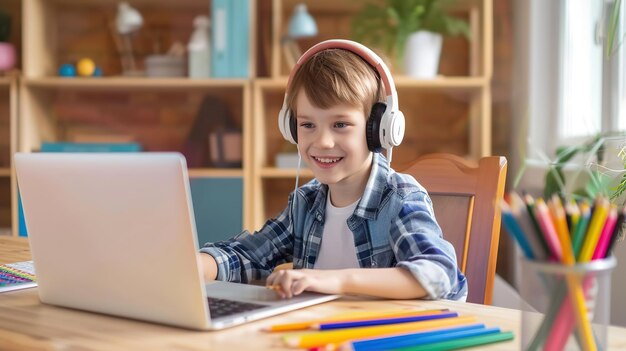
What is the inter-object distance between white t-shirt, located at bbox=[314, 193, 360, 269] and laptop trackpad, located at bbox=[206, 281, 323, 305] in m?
0.30

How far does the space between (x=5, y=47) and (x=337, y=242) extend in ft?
7.73

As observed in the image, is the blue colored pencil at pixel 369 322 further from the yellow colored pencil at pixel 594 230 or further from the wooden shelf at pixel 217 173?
the wooden shelf at pixel 217 173

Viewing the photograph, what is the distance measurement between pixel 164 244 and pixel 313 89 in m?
0.55

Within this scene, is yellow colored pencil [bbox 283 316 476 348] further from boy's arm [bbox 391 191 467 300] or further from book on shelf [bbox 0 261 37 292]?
book on shelf [bbox 0 261 37 292]

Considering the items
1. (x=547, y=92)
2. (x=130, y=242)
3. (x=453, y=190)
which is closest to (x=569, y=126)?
(x=547, y=92)

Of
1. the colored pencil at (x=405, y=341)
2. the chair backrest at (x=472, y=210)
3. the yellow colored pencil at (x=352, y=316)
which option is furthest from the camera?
the chair backrest at (x=472, y=210)

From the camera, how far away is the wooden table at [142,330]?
0.78m

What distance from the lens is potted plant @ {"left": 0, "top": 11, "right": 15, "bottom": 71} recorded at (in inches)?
125

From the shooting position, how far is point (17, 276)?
3.95 ft

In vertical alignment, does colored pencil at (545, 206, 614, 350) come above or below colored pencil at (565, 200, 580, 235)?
below

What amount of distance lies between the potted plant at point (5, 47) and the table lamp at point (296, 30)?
1.18 metres

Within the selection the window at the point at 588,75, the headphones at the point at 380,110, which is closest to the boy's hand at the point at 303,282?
the headphones at the point at 380,110

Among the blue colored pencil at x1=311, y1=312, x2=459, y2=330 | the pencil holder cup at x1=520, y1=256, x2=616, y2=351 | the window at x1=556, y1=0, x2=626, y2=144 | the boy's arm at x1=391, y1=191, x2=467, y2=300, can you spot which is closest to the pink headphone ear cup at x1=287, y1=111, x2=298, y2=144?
the boy's arm at x1=391, y1=191, x2=467, y2=300

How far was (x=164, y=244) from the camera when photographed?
82cm
